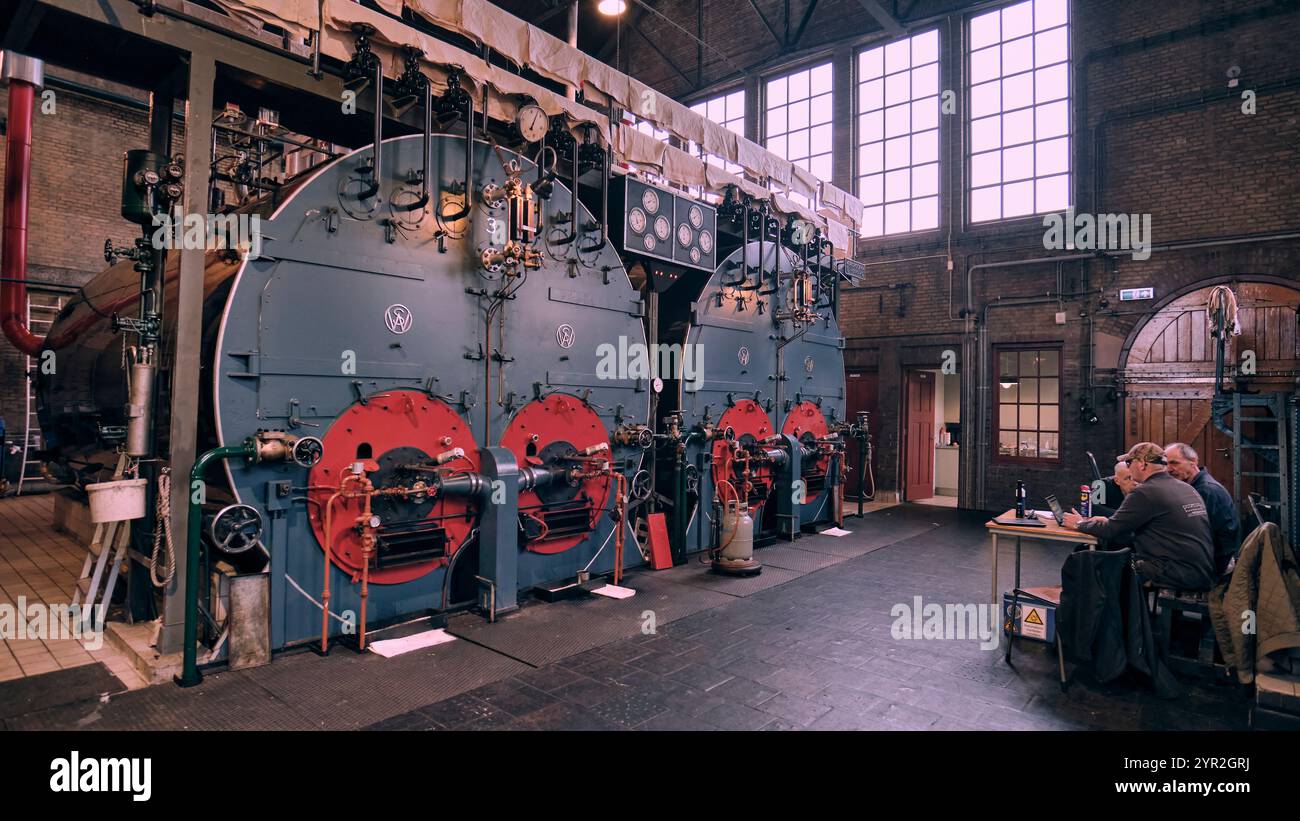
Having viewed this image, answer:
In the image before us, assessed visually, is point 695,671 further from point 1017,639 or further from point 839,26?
point 839,26

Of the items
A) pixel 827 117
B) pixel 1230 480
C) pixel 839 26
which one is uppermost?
pixel 839 26

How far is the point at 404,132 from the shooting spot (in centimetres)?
490

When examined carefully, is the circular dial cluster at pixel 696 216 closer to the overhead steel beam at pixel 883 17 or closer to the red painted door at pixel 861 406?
the red painted door at pixel 861 406

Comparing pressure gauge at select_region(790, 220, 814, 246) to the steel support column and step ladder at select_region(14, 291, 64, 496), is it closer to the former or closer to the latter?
the steel support column

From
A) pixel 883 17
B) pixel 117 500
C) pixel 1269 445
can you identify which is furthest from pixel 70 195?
pixel 1269 445

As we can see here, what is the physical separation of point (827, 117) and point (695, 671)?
11.2 meters

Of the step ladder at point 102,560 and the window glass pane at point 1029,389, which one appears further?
the window glass pane at point 1029,389

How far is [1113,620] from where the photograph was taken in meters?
3.82

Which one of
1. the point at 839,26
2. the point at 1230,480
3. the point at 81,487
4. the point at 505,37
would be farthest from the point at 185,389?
the point at 839,26

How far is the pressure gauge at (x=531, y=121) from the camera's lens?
5.04 m

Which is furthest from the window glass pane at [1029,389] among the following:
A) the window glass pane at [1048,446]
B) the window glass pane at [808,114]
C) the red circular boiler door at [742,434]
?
the red circular boiler door at [742,434]

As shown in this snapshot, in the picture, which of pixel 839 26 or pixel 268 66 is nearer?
pixel 268 66

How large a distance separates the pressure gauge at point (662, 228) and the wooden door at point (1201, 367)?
22.4 feet

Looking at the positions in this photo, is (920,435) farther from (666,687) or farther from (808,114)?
(666,687)
